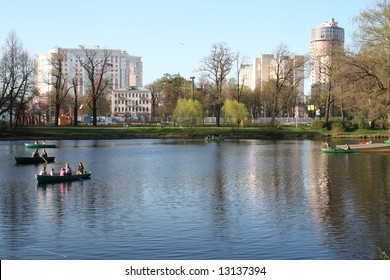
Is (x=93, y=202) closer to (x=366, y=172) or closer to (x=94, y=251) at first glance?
(x=94, y=251)

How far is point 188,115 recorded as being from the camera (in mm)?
102875

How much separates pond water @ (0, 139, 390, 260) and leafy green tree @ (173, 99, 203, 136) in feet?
164

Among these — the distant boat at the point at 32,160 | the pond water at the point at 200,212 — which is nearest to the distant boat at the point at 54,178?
the pond water at the point at 200,212

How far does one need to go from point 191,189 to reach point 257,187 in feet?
14.2

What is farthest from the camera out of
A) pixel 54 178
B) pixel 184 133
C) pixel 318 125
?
pixel 318 125

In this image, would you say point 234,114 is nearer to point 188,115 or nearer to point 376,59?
point 188,115

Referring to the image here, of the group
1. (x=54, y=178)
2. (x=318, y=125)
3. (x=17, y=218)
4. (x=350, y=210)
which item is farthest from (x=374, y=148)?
(x=17, y=218)

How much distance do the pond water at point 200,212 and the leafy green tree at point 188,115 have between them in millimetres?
49994

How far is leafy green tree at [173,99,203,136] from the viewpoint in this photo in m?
102

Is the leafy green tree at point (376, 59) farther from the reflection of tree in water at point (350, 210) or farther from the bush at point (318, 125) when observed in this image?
the bush at point (318, 125)

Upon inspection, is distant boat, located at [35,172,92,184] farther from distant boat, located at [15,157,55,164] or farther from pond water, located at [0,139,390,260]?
distant boat, located at [15,157,55,164]

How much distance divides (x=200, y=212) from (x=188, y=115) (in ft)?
243

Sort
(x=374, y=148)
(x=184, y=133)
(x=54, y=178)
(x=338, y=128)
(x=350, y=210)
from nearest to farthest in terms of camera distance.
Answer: (x=350, y=210), (x=54, y=178), (x=374, y=148), (x=338, y=128), (x=184, y=133)

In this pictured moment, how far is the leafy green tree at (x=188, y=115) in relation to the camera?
336ft
